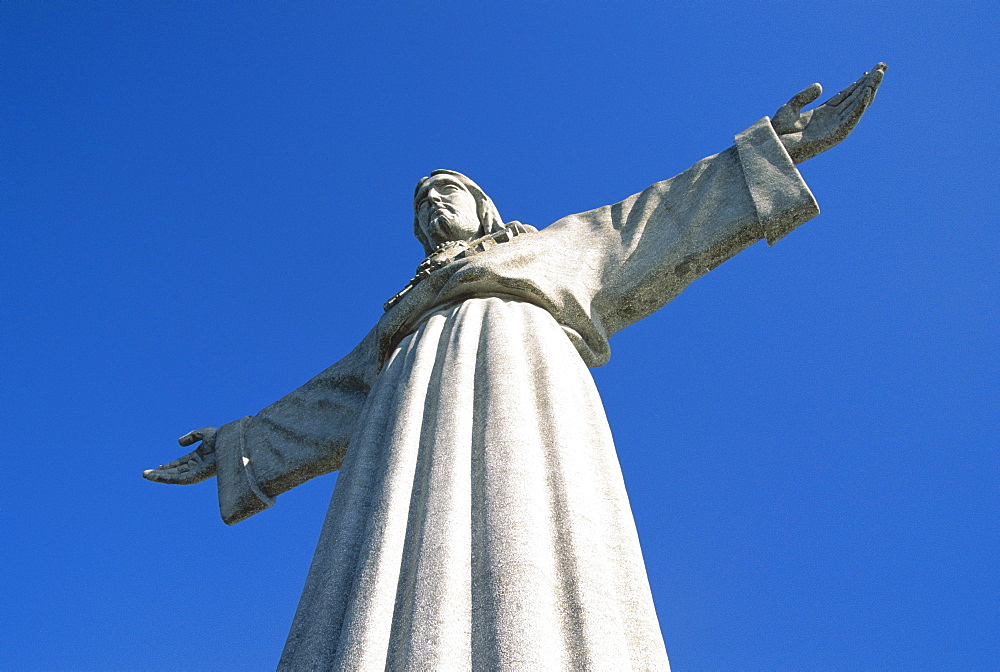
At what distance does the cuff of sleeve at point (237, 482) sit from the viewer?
5930 mm

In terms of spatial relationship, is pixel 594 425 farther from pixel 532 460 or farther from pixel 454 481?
pixel 454 481

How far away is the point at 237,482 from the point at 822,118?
14.5ft

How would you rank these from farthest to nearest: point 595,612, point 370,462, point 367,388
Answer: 1. point 367,388
2. point 370,462
3. point 595,612

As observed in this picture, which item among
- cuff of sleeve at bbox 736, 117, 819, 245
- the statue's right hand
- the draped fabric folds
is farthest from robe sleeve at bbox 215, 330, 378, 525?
cuff of sleeve at bbox 736, 117, 819, 245

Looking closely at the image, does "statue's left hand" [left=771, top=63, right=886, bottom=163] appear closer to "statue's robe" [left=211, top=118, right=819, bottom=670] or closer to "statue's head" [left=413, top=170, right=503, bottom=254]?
"statue's robe" [left=211, top=118, right=819, bottom=670]

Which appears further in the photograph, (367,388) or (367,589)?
(367,388)

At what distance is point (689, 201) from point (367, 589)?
3342mm

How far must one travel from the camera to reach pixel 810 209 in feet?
15.8

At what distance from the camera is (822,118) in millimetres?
5211

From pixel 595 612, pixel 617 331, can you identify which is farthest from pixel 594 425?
pixel 617 331

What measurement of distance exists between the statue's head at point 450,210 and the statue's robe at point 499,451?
93cm

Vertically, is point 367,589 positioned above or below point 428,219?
below

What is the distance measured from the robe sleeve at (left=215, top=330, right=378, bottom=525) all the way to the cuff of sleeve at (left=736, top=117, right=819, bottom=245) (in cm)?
259

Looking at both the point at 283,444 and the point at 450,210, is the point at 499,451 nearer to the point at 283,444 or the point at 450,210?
the point at 283,444
